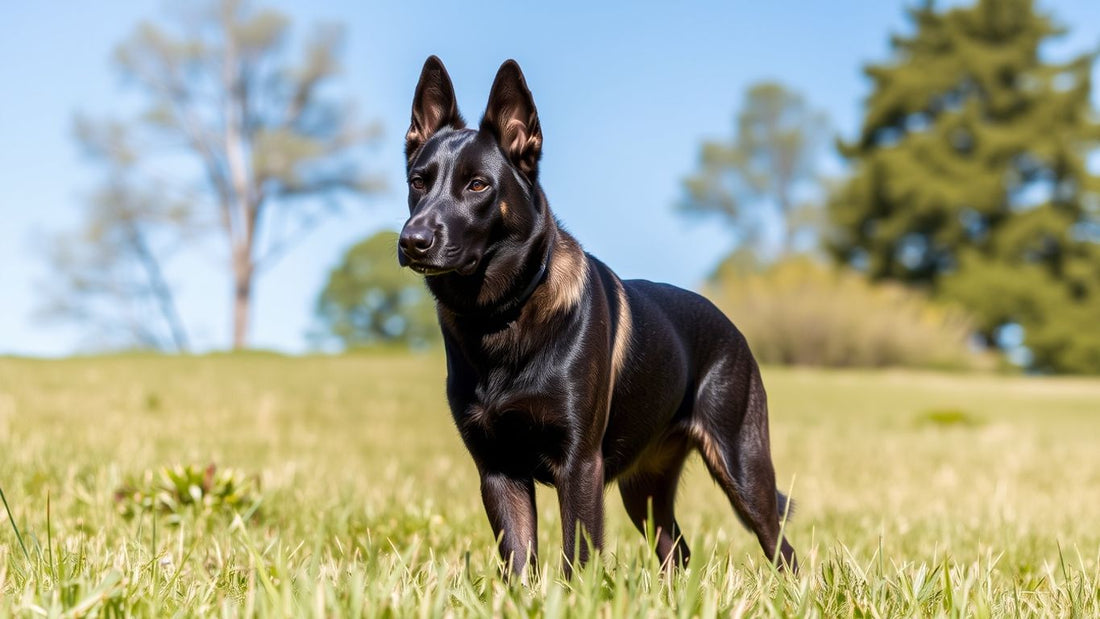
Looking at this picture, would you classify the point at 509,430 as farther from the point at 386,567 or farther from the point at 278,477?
the point at 278,477

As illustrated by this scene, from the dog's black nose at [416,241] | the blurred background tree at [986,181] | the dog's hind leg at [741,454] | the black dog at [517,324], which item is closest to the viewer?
the dog's black nose at [416,241]

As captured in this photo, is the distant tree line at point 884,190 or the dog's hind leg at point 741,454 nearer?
the dog's hind leg at point 741,454

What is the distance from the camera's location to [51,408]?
9.02 metres

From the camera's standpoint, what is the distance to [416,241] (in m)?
2.57

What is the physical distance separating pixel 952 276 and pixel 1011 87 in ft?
27.3

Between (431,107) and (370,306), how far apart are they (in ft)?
100

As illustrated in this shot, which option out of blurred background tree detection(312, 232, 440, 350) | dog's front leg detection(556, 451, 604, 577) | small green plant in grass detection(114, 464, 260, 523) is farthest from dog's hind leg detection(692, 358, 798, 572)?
blurred background tree detection(312, 232, 440, 350)

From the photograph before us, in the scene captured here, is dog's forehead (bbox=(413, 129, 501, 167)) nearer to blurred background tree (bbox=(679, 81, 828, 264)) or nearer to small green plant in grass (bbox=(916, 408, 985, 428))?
small green plant in grass (bbox=(916, 408, 985, 428))

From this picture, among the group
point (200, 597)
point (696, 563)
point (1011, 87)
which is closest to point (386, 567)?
point (200, 597)

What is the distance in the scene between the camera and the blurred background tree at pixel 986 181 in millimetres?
32500

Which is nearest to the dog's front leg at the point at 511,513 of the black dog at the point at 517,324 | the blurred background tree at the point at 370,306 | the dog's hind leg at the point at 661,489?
the black dog at the point at 517,324

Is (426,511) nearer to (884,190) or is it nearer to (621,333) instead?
(621,333)

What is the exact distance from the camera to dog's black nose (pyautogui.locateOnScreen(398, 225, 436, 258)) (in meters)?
2.57

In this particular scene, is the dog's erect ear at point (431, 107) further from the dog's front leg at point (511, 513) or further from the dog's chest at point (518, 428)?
the dog's front leg at point (511, 513)
